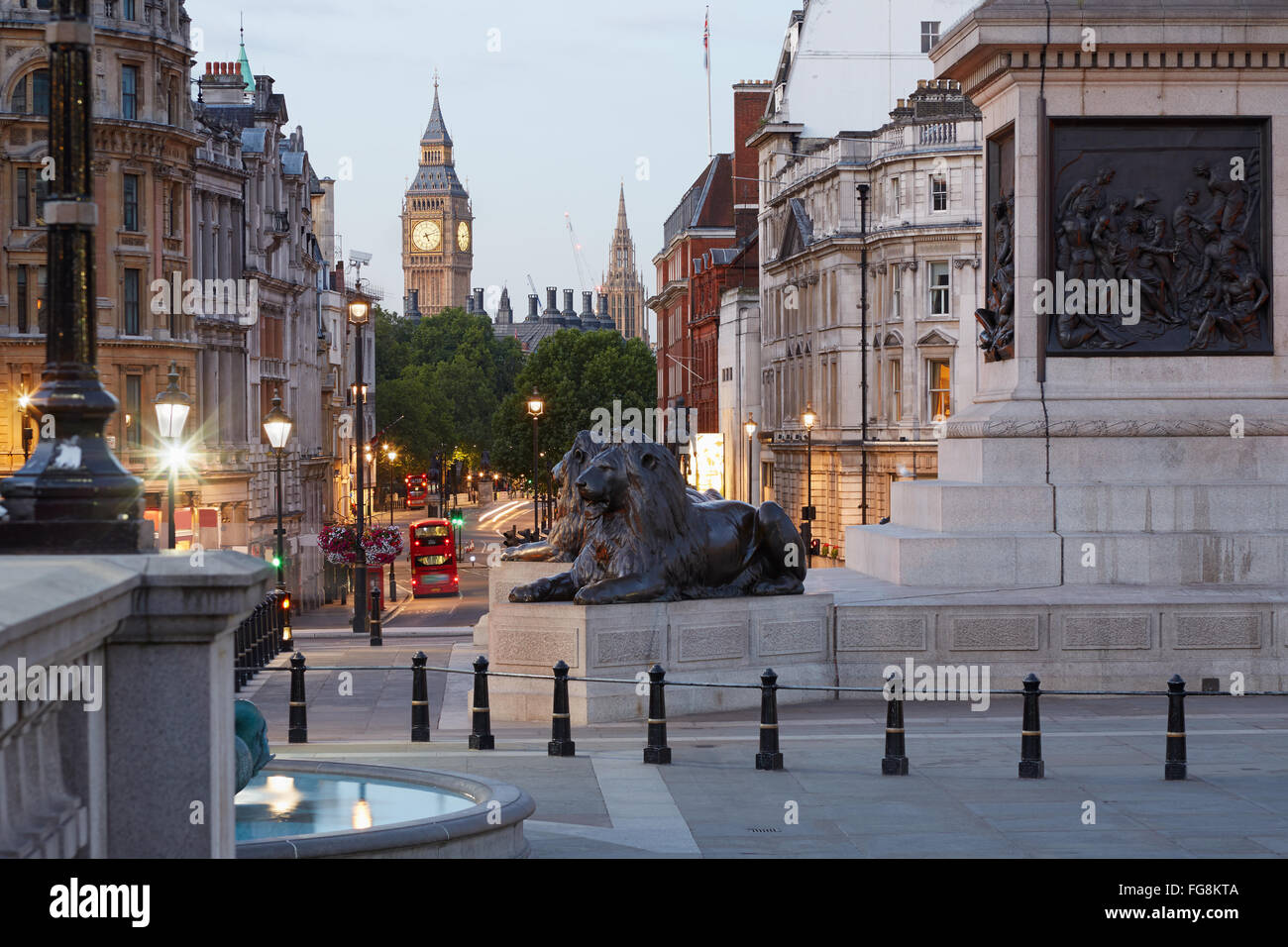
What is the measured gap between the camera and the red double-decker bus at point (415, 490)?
150m

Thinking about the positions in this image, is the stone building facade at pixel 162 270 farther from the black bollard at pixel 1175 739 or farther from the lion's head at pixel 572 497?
the black bollard at pixel 1175 739

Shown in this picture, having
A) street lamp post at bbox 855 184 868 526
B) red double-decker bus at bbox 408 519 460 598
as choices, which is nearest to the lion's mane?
street lamp post at bbox 855 184 868 526

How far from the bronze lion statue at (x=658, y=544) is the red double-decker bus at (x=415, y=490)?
12949 cm

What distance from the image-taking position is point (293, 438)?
7600 centimetres

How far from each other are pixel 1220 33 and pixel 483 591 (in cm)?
4544

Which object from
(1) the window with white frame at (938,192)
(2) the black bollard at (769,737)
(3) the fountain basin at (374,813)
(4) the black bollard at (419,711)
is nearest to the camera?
(3) the fountain basin at (374,813)

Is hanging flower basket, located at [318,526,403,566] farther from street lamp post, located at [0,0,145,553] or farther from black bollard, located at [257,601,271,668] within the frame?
street lamp post, located at [0,0,145,553]

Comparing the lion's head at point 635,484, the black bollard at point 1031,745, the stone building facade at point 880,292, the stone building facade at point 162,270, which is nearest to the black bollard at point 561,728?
the lion's head at point 635,484

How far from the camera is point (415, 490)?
493 ft

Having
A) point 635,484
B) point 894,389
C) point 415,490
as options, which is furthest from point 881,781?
point 415,490

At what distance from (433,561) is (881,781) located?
162 feet

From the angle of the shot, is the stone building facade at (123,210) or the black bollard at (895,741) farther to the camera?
the stone building facade at (123,210)
